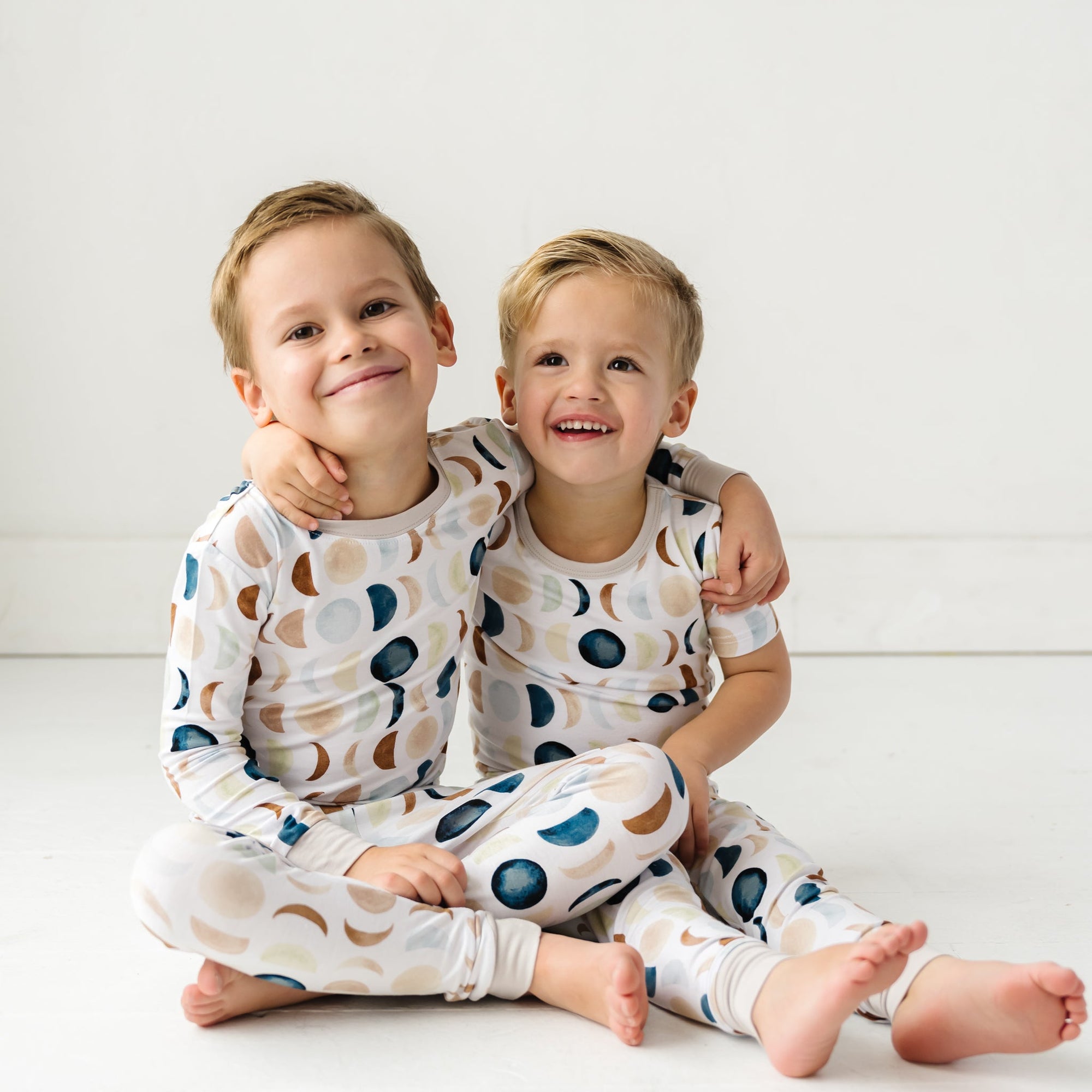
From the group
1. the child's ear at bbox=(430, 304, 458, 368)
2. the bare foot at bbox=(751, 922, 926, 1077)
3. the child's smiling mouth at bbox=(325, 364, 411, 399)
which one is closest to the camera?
the bare foot at bbox=(751, 922, 926, 1077)

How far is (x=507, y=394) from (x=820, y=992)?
0.63 metres

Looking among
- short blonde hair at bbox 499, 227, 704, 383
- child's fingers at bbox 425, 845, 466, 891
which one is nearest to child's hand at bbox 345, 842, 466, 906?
child's fingers at bbox 425, 845, 466, 891

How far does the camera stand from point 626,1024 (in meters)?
0.83

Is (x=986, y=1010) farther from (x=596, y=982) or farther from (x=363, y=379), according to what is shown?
(x=363, y=379)

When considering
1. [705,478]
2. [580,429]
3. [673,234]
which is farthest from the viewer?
[673,234]

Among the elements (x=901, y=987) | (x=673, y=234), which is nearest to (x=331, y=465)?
(x=901, y=987)

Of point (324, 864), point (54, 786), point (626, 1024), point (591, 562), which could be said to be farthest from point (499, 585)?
point (54, 786)

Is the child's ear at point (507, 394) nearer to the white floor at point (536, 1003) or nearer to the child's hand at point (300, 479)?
the child's hand at point (300, 479)

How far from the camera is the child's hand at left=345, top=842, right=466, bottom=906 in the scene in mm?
903

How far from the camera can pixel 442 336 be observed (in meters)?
1.11

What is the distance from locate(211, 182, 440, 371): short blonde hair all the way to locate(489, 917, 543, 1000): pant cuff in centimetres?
51

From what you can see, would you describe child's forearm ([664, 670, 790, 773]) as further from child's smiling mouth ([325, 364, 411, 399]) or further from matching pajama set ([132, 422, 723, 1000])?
child's smiling mouth ([325, 364, 411, 399])

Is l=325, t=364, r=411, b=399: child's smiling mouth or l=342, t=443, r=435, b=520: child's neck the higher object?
l=325, t=364, r=411, b=399: child's smiling mouth

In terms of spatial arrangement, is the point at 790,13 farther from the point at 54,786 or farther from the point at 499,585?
the point at 54,786
